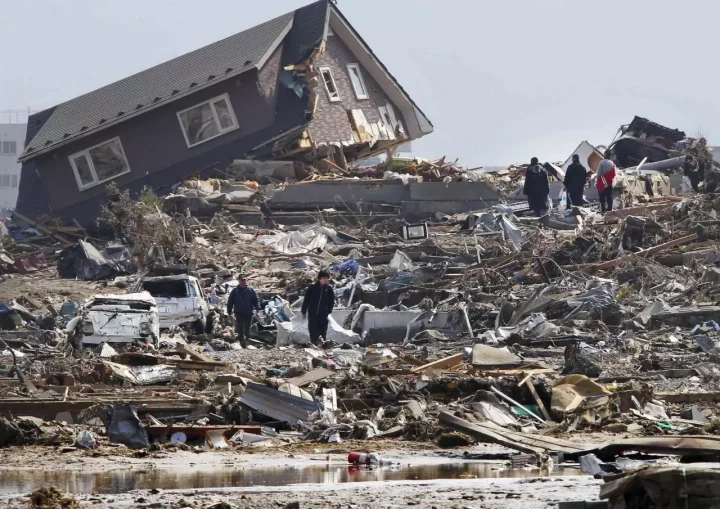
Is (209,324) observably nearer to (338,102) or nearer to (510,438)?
(510,438)

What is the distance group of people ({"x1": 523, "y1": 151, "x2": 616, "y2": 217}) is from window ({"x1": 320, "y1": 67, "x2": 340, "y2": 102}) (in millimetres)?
14209

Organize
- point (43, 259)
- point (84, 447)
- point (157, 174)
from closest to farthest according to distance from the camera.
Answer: point (84, 447) → point (43, 259) → point (157, 174)

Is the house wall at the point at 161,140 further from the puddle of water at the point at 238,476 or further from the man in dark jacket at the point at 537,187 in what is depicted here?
the puddle of water at the point at 238,476

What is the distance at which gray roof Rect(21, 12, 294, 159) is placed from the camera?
4750cm

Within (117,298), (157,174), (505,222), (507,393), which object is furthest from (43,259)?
(507,393)

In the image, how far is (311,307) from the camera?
2462 cm

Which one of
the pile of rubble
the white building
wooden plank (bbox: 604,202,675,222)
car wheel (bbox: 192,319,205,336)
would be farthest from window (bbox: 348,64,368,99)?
the white building

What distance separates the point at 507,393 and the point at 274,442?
3.10 m

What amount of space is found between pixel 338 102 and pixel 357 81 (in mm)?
1984

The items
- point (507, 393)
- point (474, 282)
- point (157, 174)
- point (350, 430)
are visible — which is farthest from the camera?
point (157, 174)

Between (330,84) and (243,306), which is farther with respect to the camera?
(330,84)

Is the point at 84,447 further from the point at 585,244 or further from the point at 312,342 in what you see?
the point at 585,244

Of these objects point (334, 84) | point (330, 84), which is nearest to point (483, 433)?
point (334, 84)

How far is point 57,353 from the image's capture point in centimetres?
2416
